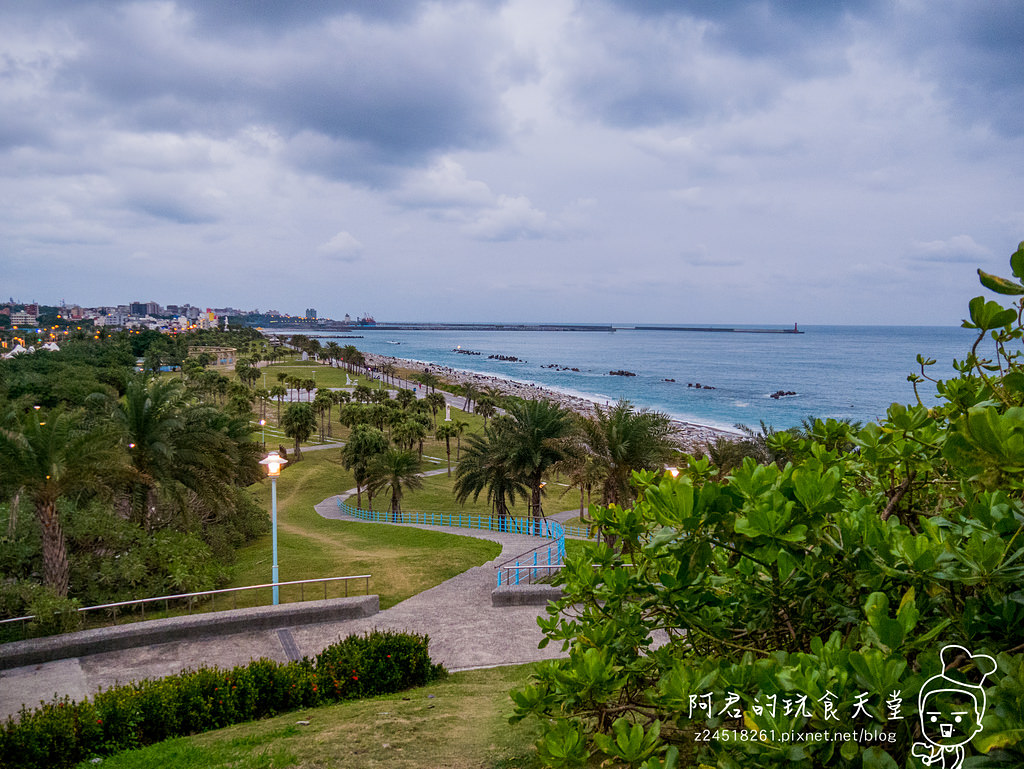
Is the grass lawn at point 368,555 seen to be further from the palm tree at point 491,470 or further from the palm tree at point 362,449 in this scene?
the palm tree at point 362,449

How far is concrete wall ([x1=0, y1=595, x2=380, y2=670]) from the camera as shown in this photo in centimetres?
1038

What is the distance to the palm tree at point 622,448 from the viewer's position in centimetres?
1955

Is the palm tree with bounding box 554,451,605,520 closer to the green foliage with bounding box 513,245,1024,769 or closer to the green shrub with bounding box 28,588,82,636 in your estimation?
the green shrub with bounding box 28,588,82,636

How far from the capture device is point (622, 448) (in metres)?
19.4

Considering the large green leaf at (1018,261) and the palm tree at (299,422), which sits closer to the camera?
the large green leaf at (1018,261)

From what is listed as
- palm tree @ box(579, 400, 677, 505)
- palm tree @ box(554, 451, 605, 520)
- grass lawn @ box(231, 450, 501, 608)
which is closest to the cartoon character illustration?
grass lawn @ box(231, 450, 501, 608)

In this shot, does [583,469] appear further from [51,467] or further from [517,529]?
[51,467]

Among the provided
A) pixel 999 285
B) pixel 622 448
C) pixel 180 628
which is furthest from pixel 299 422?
pixel 999 285

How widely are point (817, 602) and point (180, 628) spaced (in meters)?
12.1

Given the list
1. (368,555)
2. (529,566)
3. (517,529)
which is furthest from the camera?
(517,529)

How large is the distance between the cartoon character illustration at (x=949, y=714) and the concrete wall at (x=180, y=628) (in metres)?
12.4

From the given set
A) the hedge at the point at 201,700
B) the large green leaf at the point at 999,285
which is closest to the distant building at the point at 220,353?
the hedge at the point at 201,700

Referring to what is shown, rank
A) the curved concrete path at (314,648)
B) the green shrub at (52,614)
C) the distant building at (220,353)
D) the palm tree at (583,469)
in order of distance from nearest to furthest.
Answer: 1. the curved concrete path at (314,648)
2. the green shrub at (52,614)
3. the palm tree at (583,469)
4. the distant building at (220,353)

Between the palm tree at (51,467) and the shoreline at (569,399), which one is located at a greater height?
the palm tree at (51,467)
